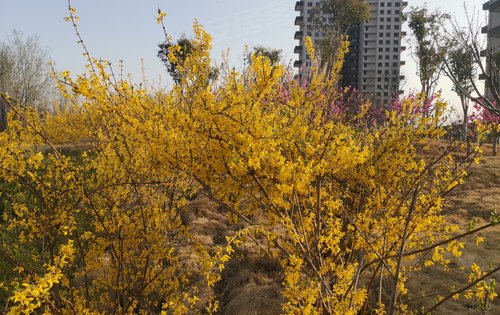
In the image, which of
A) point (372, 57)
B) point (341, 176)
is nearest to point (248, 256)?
point (341, 176)

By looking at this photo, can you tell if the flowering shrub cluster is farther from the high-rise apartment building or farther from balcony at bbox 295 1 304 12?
balcony at bbox 295 1 304 12

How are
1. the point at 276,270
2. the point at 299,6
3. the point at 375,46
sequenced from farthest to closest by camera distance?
the point at 299,6 < the point at 375,46 < the point at 276,270

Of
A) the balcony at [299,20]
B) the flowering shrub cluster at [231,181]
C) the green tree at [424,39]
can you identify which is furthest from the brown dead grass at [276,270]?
the balcony at [299,20]

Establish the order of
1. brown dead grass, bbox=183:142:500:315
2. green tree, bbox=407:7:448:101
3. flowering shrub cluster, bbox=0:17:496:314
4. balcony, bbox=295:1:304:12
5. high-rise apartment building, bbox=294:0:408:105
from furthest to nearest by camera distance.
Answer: balcony, bbox=295:1:304:12 → high-rise apartment building, bbox=294:0:408:105 → green tree, bbox=407:7:448:101 → brown dead grass, bbox=183:142:500:315 → flowering shrub cluster, bbox=0:17:496:314

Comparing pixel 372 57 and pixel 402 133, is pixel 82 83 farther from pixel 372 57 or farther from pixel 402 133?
pixel 372 57

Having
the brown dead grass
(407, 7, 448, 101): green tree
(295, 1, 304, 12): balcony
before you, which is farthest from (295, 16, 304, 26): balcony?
the brown dead grass

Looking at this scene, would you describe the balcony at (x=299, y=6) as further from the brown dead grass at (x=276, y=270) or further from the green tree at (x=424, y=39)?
the brown dead grass at (x=276, y=270)

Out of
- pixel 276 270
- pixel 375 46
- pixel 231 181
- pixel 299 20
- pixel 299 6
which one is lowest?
pixel 276 270

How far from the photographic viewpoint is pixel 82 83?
3.02 metres

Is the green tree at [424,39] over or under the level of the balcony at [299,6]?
under

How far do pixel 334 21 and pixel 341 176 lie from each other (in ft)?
98.5

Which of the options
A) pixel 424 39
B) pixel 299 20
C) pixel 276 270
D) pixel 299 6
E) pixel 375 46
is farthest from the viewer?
pixel 299 6

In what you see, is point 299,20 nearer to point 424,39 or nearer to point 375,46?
point 375,46

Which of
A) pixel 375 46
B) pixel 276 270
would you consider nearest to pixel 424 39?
pixel 276 270
